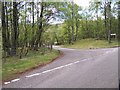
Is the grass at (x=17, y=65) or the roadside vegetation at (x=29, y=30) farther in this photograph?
the roadside vegetation at (x=29, y=30)

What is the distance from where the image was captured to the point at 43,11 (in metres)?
32.6

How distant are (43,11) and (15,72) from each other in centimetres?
2069

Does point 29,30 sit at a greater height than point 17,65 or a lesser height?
greater

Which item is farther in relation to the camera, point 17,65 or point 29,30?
point 29,30

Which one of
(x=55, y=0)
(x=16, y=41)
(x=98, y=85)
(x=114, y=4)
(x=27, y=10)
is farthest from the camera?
(x=114, y=4)

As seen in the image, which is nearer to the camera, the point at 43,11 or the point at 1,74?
the point at 1,74

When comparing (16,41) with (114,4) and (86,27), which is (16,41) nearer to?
(114,4)

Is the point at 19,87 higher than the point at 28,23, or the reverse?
the point at 28,23

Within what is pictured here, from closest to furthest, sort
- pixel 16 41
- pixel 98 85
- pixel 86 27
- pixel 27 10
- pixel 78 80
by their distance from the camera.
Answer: pixel 98 85
pixel 78 80
pixel 16 41
pixel 27 10
pixel 86 27

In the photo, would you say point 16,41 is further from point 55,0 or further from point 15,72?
point 15,72

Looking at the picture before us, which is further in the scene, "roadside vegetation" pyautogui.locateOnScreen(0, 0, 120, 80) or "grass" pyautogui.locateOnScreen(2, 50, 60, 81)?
"roadside vegetation" pyautogui.locateOnScreen(0, 0, 120, 80)

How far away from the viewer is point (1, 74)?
12.2m

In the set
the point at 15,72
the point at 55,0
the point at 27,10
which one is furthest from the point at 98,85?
the point at 55,0

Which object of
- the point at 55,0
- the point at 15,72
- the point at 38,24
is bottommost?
the point at 15,72
